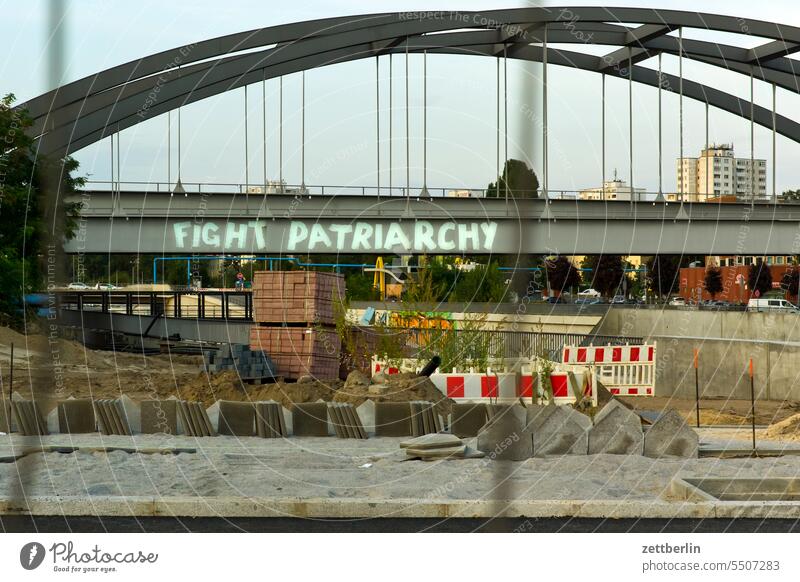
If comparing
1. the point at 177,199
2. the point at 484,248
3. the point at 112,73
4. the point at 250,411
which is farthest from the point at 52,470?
the point at 484,248

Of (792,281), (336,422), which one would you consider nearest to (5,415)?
(336,422)

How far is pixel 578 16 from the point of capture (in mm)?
46656

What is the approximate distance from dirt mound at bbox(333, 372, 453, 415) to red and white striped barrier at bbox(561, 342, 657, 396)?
4.52 meters

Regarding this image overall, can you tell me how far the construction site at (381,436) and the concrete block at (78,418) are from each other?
23 mm

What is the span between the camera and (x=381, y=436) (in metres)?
18.8

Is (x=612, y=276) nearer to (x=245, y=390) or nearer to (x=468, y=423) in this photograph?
(x=245, y=390)

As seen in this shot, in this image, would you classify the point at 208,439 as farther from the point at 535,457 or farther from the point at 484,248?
the point at 484,248

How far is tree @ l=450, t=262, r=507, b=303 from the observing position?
2064 inches

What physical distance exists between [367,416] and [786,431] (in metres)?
7.28

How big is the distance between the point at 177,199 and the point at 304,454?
104 ft

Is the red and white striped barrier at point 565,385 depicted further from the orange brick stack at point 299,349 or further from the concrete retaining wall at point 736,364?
the orange brick stack at point 299,349

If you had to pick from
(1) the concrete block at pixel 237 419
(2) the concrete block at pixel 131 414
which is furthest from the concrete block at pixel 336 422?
(2) the concrete block at pixel 131 414

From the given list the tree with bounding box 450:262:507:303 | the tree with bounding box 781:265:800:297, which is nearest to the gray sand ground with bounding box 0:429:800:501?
the tree with bounding box 450:262:507:303

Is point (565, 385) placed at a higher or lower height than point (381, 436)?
higher
